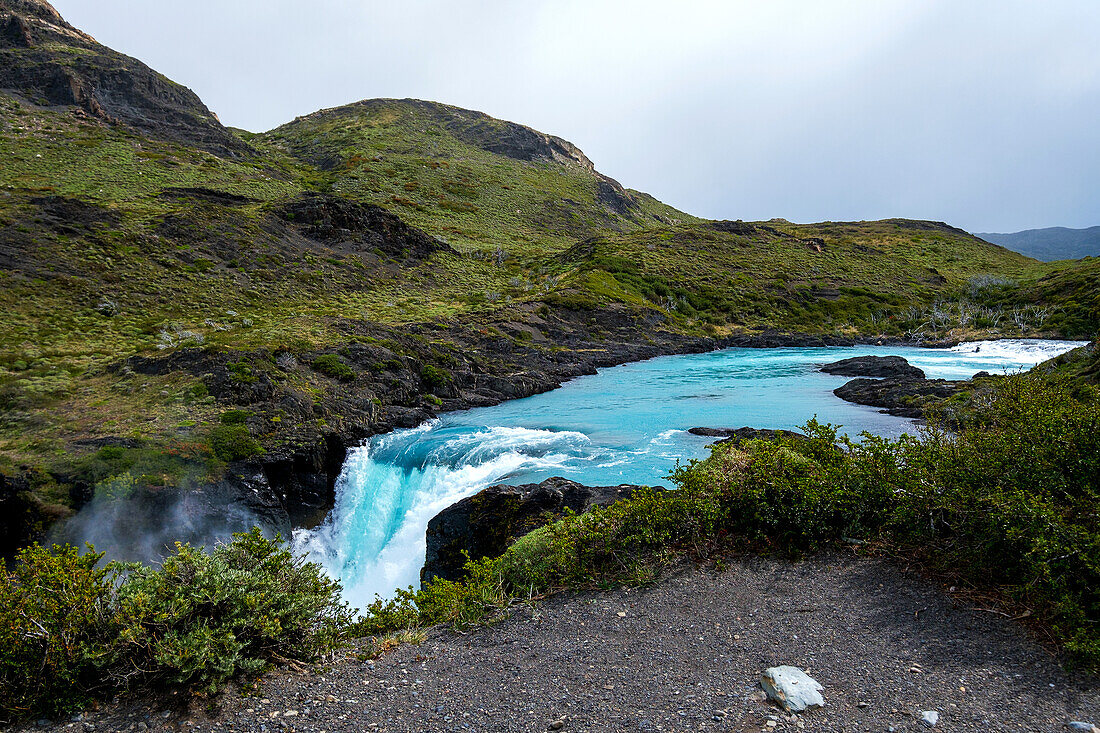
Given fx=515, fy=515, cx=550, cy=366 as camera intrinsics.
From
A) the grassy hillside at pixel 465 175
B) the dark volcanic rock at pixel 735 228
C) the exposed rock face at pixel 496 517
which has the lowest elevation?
the exposed rock face at pixel 496 517

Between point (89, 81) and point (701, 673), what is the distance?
117m

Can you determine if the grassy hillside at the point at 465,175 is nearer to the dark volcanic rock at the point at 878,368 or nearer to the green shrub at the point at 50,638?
the dark volcanic rock at the point at 878,368

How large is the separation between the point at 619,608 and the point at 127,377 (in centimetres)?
2555

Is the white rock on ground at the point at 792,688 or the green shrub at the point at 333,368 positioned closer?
the white rock on ground at the point at 792,688

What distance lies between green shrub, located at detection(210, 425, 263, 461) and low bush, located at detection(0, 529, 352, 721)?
13512 millimetres

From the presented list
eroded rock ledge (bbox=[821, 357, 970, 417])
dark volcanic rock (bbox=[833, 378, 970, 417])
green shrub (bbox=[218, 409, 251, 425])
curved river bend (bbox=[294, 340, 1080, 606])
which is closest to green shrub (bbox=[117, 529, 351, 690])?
curved river bend (bbox=[294, 340, 1080, 606])

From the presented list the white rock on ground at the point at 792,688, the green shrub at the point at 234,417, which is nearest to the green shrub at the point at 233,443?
the green shrub at the point at 234,417

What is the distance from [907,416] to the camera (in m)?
24.1

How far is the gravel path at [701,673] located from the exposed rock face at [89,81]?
104186 millimetres

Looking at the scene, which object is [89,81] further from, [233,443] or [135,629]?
[135,629]

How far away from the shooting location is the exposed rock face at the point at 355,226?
194 feet

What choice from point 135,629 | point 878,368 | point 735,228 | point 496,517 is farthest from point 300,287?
point 735,228

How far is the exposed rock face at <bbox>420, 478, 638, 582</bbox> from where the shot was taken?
1298 centimetres

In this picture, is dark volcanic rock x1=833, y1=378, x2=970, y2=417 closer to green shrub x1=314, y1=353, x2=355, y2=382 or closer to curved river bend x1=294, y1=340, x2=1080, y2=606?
curved river bend x1=294, y1=340, x2=1080, y2=606
